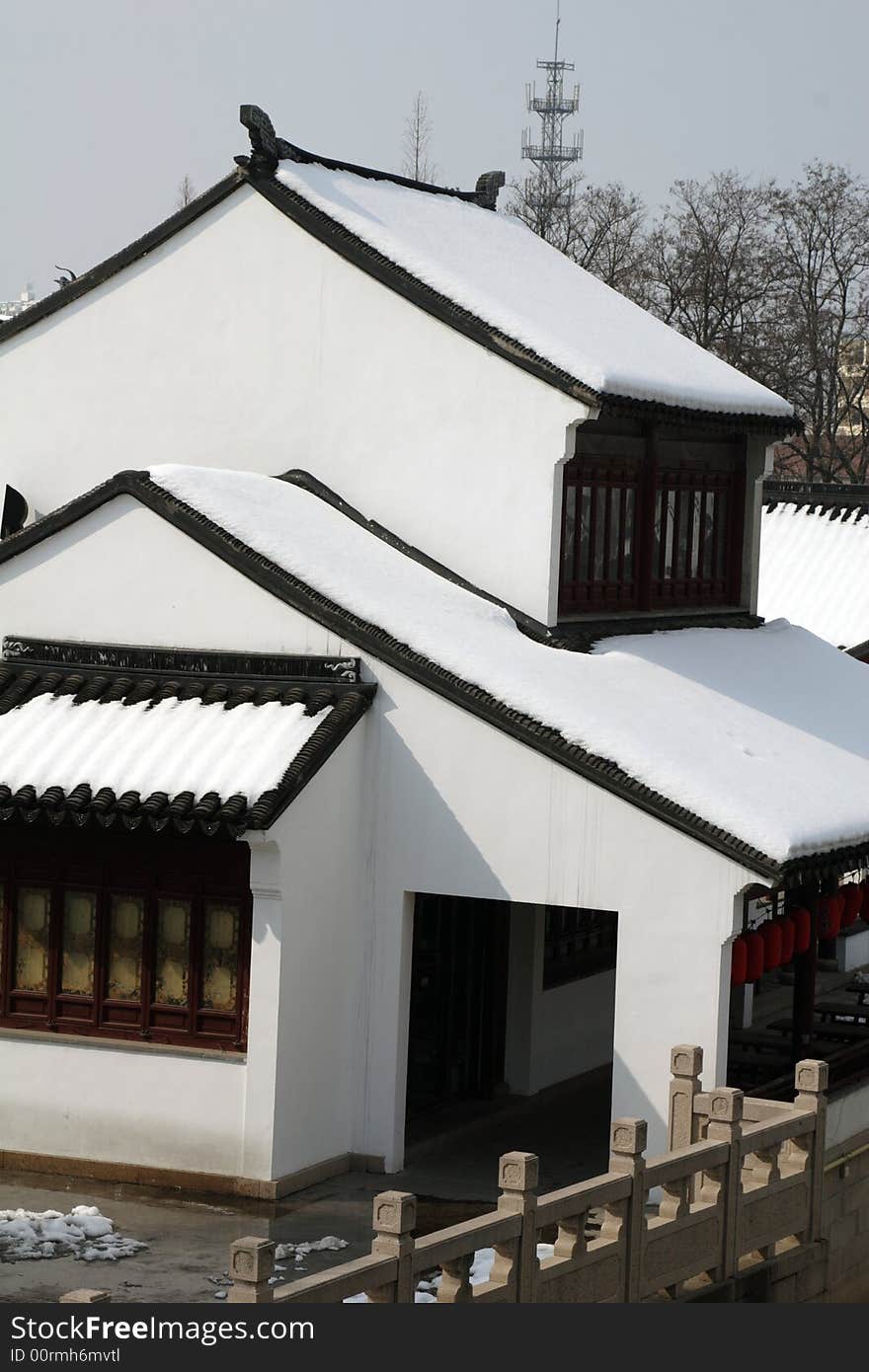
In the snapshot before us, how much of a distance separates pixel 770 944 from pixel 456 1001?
3263 mm

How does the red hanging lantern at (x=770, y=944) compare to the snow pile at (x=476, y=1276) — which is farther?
the red hanging lantern at (x=770, y=944)

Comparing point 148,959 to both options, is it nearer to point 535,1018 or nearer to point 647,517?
point 535,1018

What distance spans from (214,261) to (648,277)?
130 ft

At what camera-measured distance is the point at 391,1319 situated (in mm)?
10500

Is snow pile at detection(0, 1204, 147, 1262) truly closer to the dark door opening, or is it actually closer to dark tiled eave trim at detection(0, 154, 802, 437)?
the dark door opening

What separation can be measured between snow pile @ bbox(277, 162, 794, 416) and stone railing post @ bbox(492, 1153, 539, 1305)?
7.32 m

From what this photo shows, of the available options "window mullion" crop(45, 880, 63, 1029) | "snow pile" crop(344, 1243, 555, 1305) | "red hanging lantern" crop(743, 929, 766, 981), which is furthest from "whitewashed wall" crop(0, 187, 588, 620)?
"snow pile" crop(344, 1243, 555, 1305)

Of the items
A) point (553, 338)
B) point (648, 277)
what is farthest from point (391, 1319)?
point (648, 277)

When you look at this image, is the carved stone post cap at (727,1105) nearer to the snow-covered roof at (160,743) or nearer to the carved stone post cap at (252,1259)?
the snow-covered roof at (160,743)

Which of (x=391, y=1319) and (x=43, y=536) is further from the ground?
(x=43, y=536)

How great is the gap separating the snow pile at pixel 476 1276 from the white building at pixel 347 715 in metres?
2.00

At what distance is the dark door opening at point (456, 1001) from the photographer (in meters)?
17.5

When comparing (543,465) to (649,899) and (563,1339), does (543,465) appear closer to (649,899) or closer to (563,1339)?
(649,899)

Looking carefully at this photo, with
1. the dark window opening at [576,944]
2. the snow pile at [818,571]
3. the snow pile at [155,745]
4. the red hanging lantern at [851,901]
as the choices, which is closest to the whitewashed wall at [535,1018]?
the dark window opening at [576,944]
